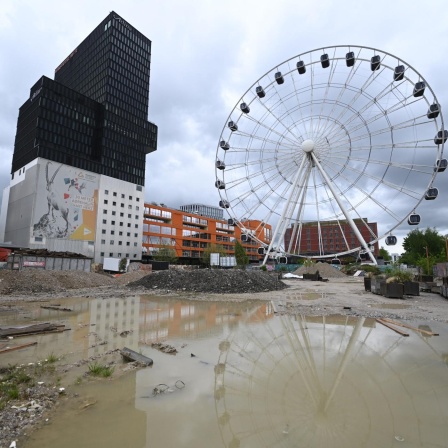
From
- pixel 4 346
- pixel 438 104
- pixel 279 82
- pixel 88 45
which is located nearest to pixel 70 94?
pixel 88 45

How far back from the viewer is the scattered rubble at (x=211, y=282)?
2708cm

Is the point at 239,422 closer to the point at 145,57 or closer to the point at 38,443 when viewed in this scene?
the point at 38,443

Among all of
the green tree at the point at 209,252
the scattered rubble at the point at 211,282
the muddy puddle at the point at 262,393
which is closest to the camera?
the muddy puddle at the point at 262,393

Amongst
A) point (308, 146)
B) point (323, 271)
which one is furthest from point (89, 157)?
point (308, 146)

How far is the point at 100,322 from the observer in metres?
12.4

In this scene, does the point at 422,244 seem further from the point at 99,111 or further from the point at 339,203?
the point at 99,111

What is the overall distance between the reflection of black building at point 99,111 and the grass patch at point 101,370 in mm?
77475

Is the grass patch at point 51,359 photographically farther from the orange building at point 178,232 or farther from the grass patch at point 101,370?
the orange building at point 178,232

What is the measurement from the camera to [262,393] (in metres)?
5.35

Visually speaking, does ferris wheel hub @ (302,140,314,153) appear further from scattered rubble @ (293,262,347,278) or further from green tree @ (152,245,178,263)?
green tree @ (152,245,178,263)

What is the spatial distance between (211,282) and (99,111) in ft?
258

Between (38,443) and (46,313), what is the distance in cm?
1248

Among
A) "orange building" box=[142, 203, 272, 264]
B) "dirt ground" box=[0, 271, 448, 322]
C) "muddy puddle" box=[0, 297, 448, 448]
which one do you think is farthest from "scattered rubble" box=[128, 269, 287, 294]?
"orange building" box=[142, 203, 272, 264]

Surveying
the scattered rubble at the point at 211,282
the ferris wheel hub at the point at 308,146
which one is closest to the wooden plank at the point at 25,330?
the scattered rubble at the point at 211,282
